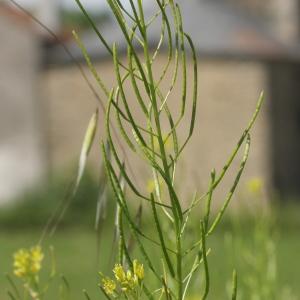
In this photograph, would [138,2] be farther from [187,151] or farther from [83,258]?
[187,151]

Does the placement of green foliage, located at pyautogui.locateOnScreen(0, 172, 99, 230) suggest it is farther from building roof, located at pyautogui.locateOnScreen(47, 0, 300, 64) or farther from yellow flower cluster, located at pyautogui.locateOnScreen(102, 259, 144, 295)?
yellow flower cluster, located at pyautogui.locateOnScreen(102, 259, 144, 295)

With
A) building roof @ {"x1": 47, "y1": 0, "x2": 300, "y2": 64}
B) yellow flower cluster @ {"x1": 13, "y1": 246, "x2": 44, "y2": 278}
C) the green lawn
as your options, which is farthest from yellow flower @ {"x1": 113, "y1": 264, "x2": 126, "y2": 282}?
building roof @ {"x1": 47, "y1": 0, "x2": 300, "y2": 64}

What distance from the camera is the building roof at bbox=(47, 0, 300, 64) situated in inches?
820

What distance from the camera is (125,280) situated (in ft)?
4.80

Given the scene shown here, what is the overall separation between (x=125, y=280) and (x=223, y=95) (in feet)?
64.2

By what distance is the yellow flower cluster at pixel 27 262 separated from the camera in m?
1.88

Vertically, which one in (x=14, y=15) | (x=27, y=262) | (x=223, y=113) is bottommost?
(x=27, y=262)

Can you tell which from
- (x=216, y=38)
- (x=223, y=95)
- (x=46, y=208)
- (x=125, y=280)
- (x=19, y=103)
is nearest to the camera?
(x=125, y=280)

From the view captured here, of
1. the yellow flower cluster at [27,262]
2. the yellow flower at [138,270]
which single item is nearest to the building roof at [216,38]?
the yellow flower cluster at [27,262]

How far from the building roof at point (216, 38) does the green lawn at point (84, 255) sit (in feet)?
15.9

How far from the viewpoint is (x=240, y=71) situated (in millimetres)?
20672

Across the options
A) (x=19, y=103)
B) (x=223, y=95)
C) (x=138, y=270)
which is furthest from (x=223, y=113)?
(x=138, y=270)

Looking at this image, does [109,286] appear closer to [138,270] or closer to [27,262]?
[138,270]

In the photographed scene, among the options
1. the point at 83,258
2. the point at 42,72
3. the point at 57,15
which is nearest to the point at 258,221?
the point at 83,258
